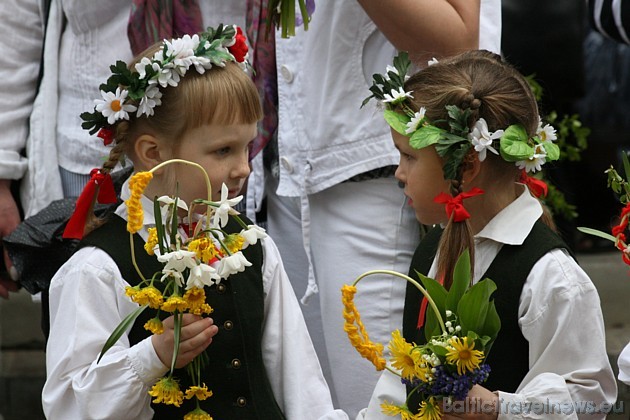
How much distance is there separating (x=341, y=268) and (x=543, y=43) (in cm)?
305

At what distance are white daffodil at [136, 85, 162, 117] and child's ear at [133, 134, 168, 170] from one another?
3.4 inches

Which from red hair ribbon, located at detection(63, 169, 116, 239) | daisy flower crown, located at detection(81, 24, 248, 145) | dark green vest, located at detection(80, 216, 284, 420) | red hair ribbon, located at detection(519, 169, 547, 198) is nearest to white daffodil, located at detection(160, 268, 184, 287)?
dark green vest, located at detection(80, 216, 284, 420)

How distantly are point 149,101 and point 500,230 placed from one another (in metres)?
0.95

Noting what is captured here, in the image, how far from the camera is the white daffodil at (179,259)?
2.49 meters

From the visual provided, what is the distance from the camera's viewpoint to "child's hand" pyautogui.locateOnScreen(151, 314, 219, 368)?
269 cm

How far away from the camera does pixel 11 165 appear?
12.5 feet

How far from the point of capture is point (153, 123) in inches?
121

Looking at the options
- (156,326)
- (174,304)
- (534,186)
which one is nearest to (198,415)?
(156,326)

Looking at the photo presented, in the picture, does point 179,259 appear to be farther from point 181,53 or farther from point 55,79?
point 55,79

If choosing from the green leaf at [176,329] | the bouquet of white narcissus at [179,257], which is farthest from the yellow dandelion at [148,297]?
the green leaf at [176,329]

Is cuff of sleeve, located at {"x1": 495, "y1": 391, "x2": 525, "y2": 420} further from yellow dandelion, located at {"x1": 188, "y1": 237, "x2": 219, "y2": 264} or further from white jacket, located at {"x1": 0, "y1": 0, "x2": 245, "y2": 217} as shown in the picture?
white jacket, located at {"x1": 0, "y1": 0, "x2": 245, "y2": 217}

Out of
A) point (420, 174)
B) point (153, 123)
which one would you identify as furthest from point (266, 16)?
point (420, 174)

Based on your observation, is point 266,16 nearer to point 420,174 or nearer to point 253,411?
point 420,174

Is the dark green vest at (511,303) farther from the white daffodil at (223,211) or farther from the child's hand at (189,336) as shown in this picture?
the white daffodil at (223,211)
